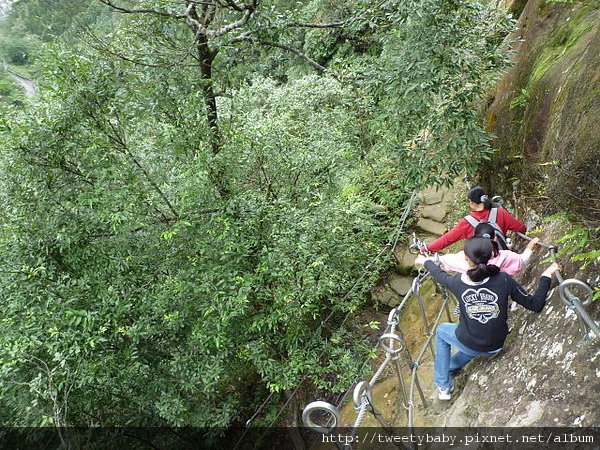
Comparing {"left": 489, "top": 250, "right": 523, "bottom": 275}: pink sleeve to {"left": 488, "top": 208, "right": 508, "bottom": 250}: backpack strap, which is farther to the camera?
{"left": 488, "top": 208, "right": 508, "bottom": 250}: backpack strap

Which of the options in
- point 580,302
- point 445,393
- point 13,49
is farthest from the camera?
point 13,49

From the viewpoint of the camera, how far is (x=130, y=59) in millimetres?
5617

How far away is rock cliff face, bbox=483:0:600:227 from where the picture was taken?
404 cm

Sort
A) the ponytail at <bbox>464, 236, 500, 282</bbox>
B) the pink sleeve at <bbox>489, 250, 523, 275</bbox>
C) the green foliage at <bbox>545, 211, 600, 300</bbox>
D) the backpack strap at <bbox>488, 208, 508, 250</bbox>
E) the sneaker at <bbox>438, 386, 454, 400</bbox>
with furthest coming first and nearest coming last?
the backpack strap at <bbox>488, 208, 508, 250</bbox> → the sneaker at <bbox>438, 386, 454, 400</bbox> → the pink sleeve at <bbox>489, 250, 523, 275</bbox> → the green foliage at <bbox>545, 211, 600, 300</bbox> → the ponytail at <bbox>464, 236, 500, 282</bbox>

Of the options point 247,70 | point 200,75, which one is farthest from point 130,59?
point 247,70

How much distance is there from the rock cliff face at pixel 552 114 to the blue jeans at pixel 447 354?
59.4 inches

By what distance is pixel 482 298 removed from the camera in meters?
3.61

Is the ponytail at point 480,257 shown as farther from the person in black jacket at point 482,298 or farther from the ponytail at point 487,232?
the ponytail at point 487,232

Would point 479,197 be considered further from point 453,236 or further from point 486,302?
point 486,302

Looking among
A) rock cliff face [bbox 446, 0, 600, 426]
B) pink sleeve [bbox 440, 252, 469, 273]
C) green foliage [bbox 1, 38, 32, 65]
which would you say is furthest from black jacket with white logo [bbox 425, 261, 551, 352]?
green foliage [bbox 1, 38, 32, 65]

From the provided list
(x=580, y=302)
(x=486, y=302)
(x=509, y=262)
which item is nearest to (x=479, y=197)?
(x=509, y=262)

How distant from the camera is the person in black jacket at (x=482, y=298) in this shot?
3479 mm

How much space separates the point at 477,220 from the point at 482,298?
1.50 metres

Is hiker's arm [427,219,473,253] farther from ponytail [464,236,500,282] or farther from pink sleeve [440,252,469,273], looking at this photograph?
ponytail [464,236,500,282]
